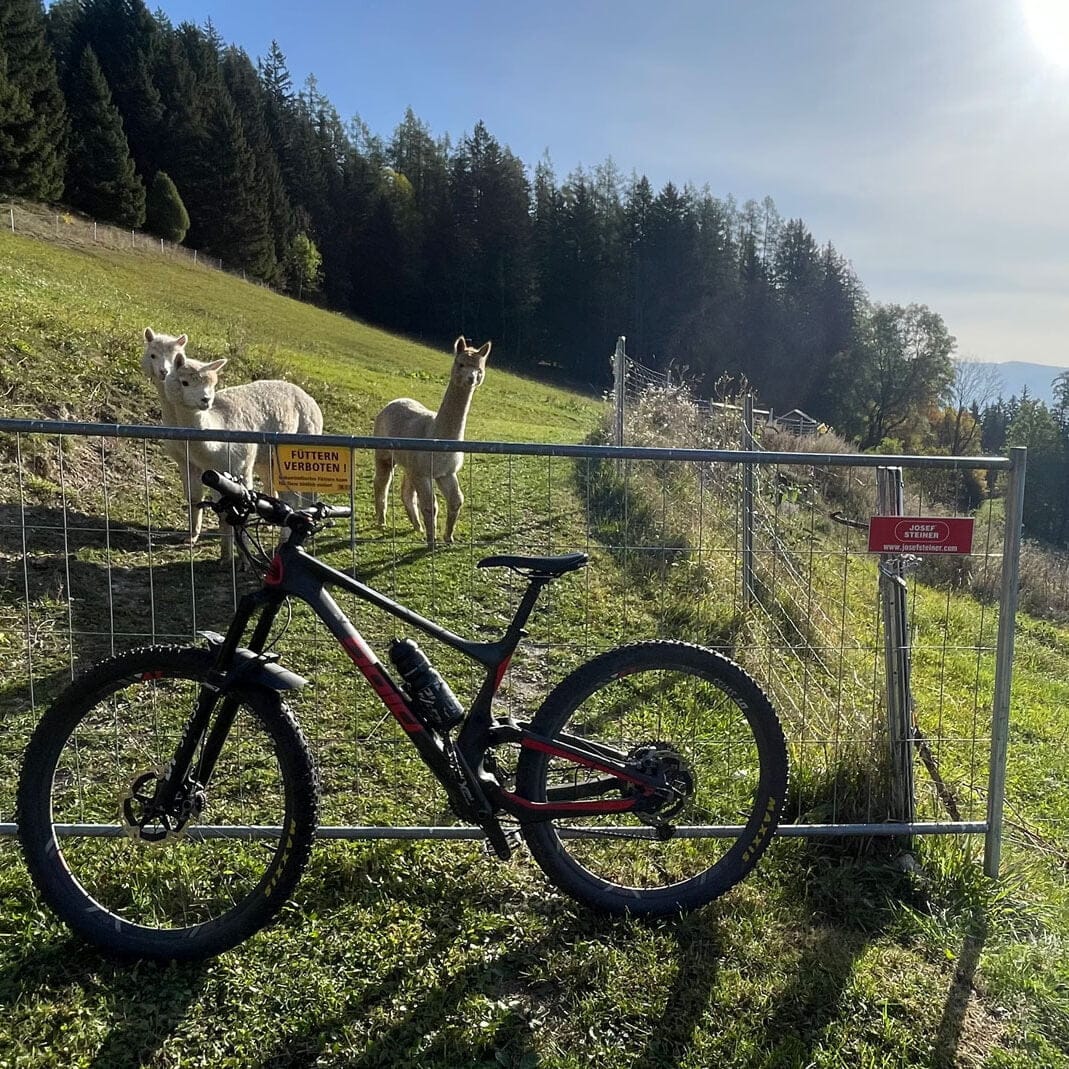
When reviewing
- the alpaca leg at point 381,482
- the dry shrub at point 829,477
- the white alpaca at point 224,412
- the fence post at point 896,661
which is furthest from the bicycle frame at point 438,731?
the alpaca leg at point 381,482

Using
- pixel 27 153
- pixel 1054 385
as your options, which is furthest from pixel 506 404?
pixel 1054 385

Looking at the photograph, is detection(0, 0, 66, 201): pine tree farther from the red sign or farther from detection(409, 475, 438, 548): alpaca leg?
the red sign

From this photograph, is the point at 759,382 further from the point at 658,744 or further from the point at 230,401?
the point at 658,744

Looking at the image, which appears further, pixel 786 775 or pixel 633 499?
pixel 633 499

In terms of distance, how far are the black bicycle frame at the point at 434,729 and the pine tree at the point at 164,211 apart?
52.8 metres

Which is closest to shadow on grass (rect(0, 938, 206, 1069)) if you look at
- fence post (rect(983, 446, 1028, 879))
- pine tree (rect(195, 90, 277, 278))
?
fence post (rect(983, 446, 1028, 879))

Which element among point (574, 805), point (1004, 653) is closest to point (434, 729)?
point (574, 805)

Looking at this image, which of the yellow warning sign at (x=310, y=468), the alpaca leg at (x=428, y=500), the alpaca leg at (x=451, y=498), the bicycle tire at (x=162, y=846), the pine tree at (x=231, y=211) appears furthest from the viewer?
the pine tree at (x=231, y=211)

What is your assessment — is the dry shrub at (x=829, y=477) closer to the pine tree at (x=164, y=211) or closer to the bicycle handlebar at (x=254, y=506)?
the bicycle handlebar at (x=254, y=506)

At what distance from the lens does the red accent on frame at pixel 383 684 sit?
8.68 feet

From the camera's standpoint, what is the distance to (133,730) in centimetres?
385

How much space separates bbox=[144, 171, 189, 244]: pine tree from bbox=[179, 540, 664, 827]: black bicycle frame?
5281 centimetres

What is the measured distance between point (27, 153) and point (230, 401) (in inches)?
1728

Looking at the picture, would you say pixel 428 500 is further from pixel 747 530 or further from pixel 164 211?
pixel 164 211
